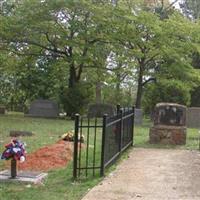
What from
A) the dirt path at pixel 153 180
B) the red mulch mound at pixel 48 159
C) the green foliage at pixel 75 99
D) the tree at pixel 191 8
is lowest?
the dirt path at pixel 153 180

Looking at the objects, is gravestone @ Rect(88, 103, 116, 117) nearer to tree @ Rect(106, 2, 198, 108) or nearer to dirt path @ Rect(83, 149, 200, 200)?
tree @ Rect(106, 2, 198, 108)

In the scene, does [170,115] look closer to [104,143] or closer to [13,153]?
[104,143]

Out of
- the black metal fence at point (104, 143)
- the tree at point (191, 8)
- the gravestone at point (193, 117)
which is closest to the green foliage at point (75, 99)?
the gravestone at point (193, 117)

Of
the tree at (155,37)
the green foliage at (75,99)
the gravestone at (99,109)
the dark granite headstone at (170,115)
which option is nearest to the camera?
the dark granite headstone at (170,115)

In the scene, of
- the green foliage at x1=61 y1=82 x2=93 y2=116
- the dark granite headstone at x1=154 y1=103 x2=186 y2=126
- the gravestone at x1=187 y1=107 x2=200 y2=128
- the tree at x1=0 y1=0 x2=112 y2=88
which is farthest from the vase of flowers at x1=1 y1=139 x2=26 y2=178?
the green foliage at x1=61 y1=82 x2=93 y2=116

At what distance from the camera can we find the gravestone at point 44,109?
1156 inches

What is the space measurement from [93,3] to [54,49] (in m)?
3.77

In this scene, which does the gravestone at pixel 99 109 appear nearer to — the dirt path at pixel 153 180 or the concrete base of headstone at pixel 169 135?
the concrete base of headstone at pixel 169 135

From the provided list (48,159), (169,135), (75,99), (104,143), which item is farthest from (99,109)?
(104,143)

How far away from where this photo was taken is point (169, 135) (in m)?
15.0

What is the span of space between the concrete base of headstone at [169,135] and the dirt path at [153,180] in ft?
8.51

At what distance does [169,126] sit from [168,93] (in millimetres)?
14684

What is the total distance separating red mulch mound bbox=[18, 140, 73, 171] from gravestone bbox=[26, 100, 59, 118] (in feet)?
56.4

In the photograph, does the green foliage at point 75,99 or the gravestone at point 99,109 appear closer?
the gravestone at point 99,109
